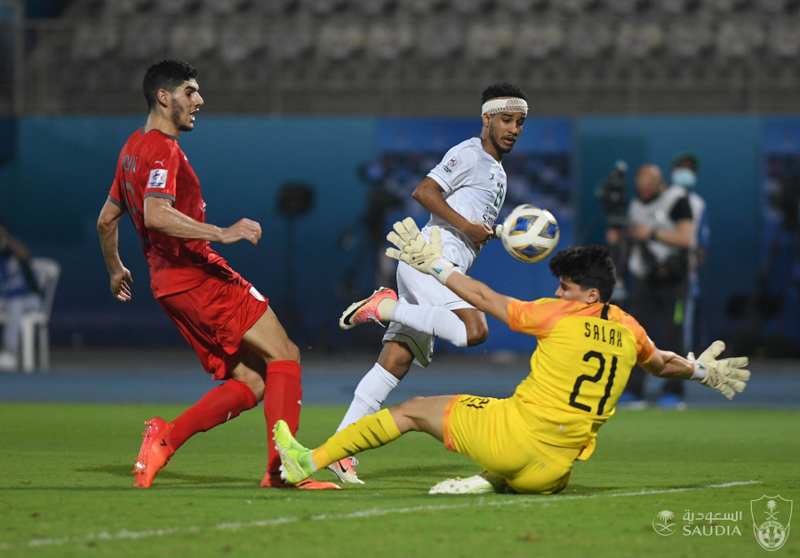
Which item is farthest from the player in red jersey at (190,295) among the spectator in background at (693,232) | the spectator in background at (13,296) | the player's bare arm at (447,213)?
the spectator in background at (13,296)

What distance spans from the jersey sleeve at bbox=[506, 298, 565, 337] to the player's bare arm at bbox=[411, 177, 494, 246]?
1258mm

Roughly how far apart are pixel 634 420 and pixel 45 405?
5.73 m

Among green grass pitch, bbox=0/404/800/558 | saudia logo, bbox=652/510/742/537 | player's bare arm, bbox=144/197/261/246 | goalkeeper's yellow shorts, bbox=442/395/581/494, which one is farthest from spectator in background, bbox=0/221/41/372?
saudia logo, bbox=652/510/742/537

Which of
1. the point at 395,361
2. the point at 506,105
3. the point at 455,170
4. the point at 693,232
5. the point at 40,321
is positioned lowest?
the point at 40,321

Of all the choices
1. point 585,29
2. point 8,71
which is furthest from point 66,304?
point 585,29

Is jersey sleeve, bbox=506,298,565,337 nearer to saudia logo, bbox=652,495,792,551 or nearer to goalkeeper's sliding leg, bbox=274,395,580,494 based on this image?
goalkeeper's sliding leg, bbox=274,395,580,494

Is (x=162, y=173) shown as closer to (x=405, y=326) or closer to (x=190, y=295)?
(x=190, y=295)

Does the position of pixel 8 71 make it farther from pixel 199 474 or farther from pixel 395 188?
A: pixel 199 474

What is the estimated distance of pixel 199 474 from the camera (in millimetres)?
5906

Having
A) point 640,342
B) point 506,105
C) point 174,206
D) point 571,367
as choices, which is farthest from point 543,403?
point 506,105

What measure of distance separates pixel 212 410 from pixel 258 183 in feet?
41.9

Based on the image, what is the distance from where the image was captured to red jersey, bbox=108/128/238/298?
539cm

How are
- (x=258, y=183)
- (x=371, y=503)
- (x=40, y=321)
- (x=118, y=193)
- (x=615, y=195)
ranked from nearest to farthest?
(x=371, y=503) → (x=118, y=193) → (x=615, y=195) → (x=40, y=321) → (x=258, y=183)

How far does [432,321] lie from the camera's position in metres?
5.55
